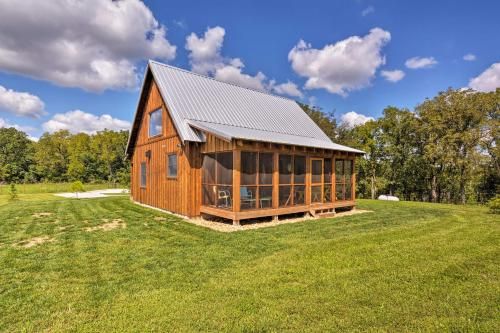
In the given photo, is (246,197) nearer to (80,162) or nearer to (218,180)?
(218,180)

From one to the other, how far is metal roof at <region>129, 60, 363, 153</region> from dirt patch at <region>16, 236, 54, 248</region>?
4.82 metres

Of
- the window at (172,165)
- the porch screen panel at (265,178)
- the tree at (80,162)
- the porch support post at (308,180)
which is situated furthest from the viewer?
→ the tree at (80,162)

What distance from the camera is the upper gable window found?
491 inches

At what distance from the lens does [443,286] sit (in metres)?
4.02

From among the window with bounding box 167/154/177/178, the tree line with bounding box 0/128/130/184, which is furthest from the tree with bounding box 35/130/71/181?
the window with bounding box 167/154/177/178

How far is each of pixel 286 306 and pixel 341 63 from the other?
946 inches

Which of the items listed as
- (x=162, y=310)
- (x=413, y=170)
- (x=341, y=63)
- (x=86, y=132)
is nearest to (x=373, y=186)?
(x=413, y=170)

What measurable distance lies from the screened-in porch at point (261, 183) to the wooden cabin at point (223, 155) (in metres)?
0.03

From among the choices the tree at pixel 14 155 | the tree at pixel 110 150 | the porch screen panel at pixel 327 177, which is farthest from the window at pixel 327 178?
the tree at pixel 14 155

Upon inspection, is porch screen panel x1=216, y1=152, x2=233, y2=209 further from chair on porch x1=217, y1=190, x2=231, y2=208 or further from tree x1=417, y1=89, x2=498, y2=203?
tree x1=417, y1=89, x2=498, y2=203

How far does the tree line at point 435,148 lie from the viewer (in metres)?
20.1

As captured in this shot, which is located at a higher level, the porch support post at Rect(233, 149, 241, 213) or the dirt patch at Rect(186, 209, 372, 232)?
the porch support post at Rect(233, 149, 241, 213)

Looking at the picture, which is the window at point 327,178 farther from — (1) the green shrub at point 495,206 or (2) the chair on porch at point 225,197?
(1) the green shrub at point 495,206

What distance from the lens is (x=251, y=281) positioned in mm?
4246
